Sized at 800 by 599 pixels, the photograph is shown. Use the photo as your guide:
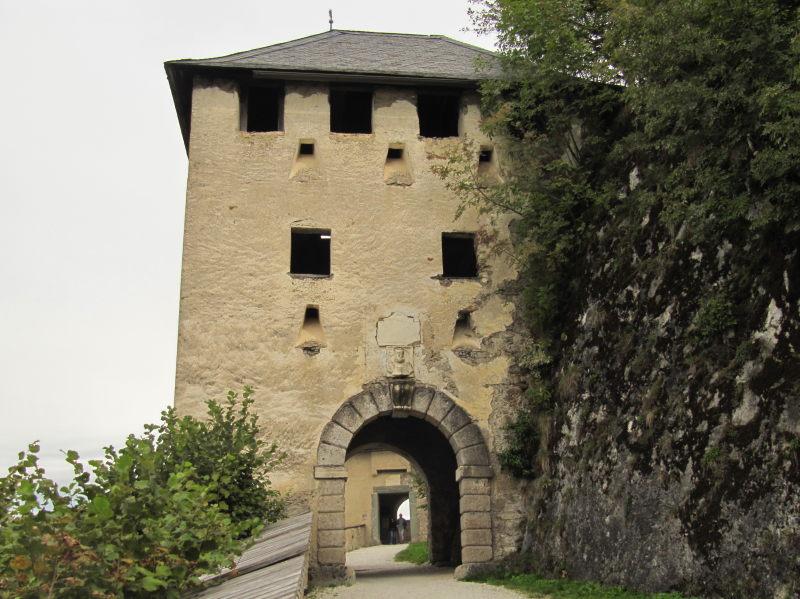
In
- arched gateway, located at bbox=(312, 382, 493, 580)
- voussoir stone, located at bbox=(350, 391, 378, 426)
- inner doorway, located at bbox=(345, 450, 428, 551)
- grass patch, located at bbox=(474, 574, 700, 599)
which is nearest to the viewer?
grass patch, located at bbox=(474, 574, 700, 599)

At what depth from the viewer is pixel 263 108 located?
1510cm

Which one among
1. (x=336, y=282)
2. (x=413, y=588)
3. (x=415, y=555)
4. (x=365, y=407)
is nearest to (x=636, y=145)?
(x=336, y=282)

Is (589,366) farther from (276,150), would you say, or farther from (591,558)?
(276,150)

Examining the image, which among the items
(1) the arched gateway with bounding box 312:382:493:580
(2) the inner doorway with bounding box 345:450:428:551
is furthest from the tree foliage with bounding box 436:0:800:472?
(2) the inner doorway with bounding box 345:450:428:551

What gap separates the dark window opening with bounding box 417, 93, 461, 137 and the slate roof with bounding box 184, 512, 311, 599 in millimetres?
9046

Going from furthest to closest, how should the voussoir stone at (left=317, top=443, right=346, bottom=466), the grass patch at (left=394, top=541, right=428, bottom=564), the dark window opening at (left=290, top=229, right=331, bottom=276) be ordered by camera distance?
the grass patch at (left=394, top=541, right=428, bottom=564) → the dark window opening at (left=290, top=229, right=331, bottom=276) → the voussoir stone at (left=317, top=443, right=346, bottom=466)

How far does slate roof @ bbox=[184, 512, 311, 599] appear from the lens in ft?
14.2

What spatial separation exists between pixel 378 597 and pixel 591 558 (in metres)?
2.60

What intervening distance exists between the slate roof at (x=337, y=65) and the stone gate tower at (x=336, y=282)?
37 mm

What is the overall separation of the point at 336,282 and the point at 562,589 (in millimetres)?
5669

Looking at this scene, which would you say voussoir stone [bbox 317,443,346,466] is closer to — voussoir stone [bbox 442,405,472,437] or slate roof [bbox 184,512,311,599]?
voussoir stone [bbox 442,405,472,437]

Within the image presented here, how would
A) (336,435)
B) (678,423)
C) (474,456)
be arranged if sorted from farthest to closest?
1. (474,456)
2. (336,435)
3. (678,423)

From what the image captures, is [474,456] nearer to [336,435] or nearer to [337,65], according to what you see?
[336,435]

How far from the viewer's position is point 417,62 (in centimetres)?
1477
